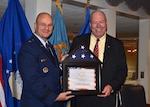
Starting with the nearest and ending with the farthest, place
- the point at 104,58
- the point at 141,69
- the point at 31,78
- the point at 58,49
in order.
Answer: the point at 31,78 → the point at 104,58 → the point at 58,49 → the point at 141,69

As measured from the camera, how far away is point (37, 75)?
1.95m

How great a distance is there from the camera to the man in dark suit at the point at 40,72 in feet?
6.37

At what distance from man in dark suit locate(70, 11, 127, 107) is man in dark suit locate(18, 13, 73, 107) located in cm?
30

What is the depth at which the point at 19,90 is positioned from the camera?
101 inches

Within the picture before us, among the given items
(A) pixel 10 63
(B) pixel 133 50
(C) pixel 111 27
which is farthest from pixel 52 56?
(B) pixel 133 50

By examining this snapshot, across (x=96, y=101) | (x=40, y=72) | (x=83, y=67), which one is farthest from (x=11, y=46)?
(x=96, y=101)

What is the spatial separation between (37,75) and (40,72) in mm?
40

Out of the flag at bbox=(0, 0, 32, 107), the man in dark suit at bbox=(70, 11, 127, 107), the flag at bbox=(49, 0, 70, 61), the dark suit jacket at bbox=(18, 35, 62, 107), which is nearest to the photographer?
the dark suit jacket at bbox=(18, 35, 62, 107)

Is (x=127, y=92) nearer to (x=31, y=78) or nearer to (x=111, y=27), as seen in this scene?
(x=31, y=78)

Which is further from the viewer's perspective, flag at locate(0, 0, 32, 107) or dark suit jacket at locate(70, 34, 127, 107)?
flag at locate(0, 0, 32, 107)

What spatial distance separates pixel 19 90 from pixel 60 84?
2.00 feet

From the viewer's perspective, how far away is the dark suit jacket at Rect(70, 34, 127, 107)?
2.21 metres

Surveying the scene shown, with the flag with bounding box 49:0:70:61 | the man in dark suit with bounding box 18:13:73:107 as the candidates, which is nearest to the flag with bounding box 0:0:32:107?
the flag with bounding box 49:0:70:61

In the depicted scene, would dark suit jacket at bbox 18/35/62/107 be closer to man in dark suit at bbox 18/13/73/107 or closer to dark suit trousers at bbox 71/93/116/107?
man in dark suit at bbox 18/13/73/107
